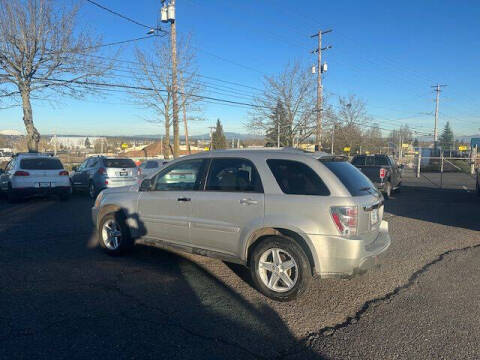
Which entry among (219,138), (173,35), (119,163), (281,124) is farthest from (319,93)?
(219,138)

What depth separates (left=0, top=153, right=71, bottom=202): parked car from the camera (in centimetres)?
1129

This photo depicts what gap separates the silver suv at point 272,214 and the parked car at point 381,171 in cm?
930

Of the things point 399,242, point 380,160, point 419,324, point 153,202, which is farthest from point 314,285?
point 380,160

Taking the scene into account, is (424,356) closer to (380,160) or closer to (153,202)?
(153,202)

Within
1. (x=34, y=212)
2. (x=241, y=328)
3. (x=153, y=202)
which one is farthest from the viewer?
(x=34, y=212)

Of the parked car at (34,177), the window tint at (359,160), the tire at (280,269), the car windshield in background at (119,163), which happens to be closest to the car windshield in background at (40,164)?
the parked car at (34,177)

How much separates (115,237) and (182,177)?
1.68m

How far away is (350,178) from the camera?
4.30 metres

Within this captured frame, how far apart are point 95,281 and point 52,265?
1075mm

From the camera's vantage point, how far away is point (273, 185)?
4.27 meters

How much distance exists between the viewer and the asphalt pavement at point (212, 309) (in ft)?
10.3

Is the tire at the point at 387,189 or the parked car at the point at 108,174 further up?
the parked car at the point at 108,174

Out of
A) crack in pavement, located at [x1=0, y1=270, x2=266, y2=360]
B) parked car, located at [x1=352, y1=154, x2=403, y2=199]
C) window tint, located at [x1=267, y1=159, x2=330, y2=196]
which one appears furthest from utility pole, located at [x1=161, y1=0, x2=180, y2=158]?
crack in pavement, located at [x1=0, y1=270, x2=266, y2=360]

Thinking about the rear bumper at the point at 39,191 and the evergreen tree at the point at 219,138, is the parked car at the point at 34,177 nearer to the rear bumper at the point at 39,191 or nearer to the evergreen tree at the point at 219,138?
the rear bumper at the point at 39,191
